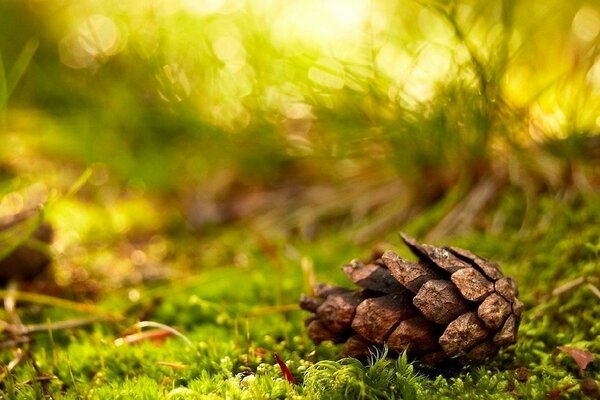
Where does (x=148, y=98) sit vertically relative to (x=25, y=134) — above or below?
above

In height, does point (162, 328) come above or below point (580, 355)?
below

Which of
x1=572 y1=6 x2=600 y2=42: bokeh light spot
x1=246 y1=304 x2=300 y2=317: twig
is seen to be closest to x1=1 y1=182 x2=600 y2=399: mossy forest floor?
x1=246 y1=304 x2=300 y2=317: twig

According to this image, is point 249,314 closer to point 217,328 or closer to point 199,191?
point 217,328

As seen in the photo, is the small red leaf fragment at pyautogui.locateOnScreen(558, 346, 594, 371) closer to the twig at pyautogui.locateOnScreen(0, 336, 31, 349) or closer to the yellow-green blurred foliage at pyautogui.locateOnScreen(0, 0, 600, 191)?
the yellow-green blurred foliage at pyautogui.locateOnScreen(0, 0, 600, 191)

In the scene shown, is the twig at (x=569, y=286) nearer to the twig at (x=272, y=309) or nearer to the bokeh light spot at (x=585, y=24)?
the twig at (x=272, y=309)

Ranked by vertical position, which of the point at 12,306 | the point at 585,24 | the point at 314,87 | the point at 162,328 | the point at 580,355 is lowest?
the point at 12,306

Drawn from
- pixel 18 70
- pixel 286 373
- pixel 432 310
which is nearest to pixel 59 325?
pixel 286 373

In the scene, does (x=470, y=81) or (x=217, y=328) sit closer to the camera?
(x=217, y=328)

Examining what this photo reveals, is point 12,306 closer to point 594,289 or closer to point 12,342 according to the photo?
point 12,342

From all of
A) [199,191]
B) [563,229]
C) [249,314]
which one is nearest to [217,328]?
[249,314]
